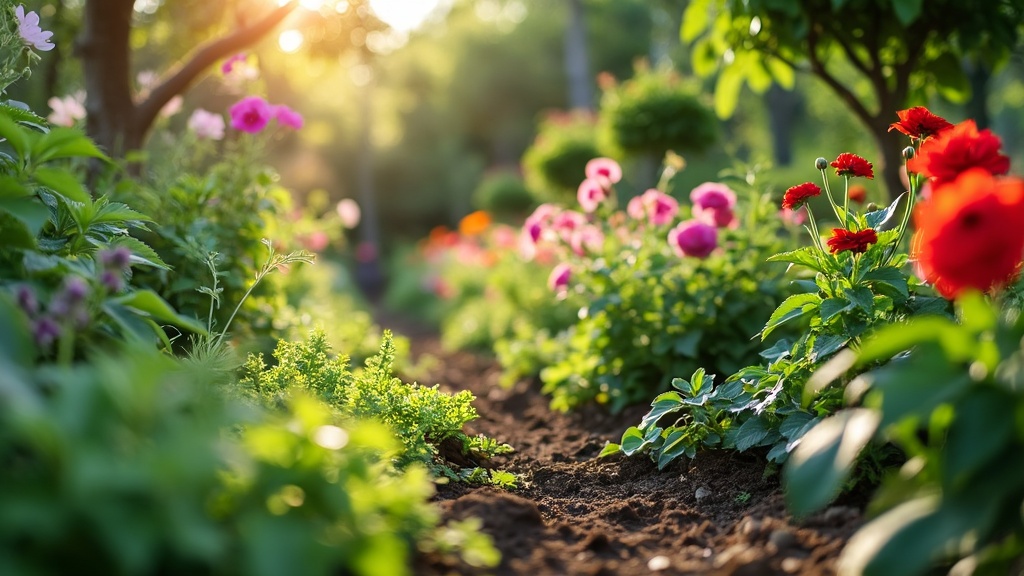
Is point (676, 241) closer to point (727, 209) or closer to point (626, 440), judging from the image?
point (727, 209)

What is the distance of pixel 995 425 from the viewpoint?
1224mm

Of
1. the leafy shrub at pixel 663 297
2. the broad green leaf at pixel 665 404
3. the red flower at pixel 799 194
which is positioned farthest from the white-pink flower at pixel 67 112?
the red flower at pixel 799 194

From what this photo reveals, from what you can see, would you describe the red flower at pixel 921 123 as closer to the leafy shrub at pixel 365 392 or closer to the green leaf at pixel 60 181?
the leafy shrub at pixel 365 392

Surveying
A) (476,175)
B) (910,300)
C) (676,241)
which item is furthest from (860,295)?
(476,175)

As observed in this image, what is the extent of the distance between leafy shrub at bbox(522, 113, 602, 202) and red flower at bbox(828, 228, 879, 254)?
6740 mm

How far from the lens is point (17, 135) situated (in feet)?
5.30

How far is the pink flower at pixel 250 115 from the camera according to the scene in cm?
320

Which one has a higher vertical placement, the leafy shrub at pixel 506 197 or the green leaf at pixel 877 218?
the leafy shrub at pixel 506 197

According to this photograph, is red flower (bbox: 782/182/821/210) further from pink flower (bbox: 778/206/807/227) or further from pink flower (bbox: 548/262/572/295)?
pink flower (bbox: 548/262/572/295)

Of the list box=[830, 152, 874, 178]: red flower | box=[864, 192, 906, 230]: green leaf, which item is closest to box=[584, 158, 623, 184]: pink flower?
box=[864, 192, 906, 230]: green leaf

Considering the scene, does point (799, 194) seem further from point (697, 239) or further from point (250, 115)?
point (250, 115)

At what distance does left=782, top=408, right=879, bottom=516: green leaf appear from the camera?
1286mm

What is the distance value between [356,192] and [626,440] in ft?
65.8

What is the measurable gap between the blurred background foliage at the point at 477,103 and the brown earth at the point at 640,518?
3.04m
